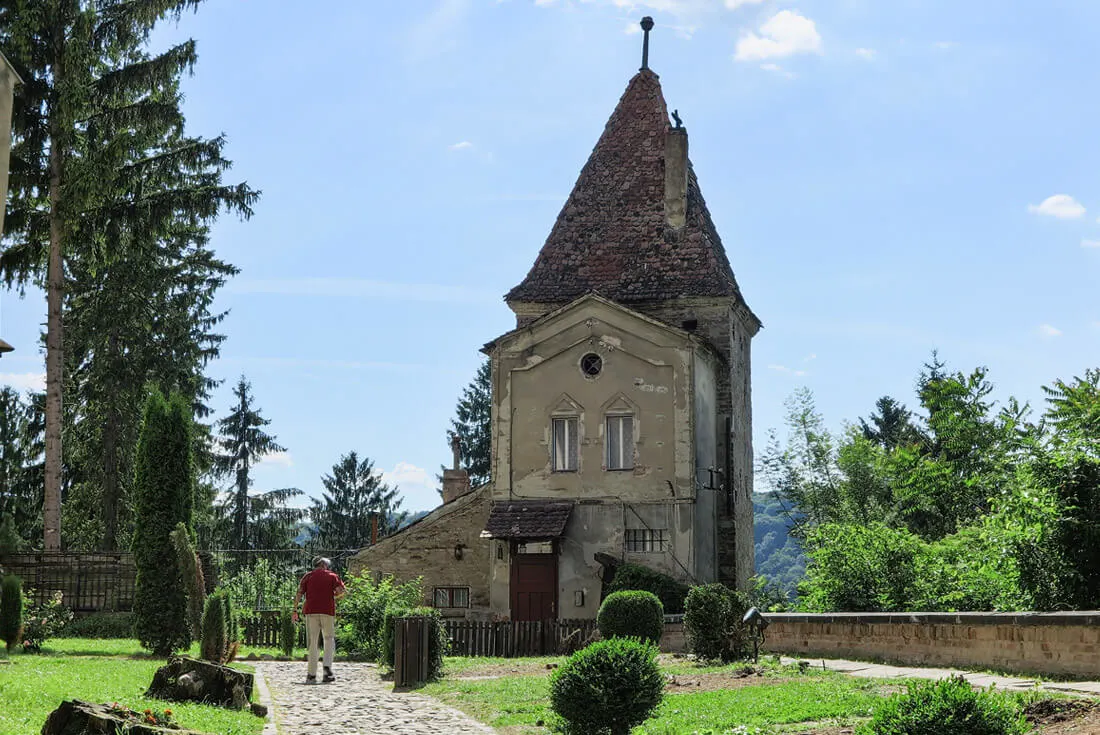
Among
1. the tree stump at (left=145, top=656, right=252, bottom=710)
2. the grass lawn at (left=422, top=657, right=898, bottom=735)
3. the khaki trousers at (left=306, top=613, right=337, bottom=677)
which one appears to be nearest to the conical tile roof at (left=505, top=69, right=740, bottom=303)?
the khaki trousers at (left=306, top=613, right=337, bottom=677)

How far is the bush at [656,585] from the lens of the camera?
3005 centimetres

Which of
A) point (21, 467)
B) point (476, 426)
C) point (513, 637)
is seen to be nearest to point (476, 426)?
point (476, 426)

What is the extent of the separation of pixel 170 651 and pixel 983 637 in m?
14.5

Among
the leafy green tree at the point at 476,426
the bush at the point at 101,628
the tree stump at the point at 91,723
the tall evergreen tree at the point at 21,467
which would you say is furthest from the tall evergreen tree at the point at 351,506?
the tree stump at the point at 91,723

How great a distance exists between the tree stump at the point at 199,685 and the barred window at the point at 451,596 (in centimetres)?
2028

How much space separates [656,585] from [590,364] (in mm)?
6541

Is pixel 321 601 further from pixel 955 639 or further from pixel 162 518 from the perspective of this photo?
pixel 955 639

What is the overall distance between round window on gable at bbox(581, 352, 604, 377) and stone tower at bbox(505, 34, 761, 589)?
1.61m

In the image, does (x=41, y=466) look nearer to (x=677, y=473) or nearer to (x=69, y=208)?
(x=69, y=208)

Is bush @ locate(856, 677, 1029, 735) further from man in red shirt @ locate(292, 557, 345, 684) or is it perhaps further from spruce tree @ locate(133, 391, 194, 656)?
spruce tree @ locate(133, 391, 194, 656)

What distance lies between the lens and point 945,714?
8.51m

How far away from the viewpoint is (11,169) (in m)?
32.6

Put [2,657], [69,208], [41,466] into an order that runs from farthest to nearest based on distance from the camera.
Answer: [41,466]
[69,208]
[2,657]

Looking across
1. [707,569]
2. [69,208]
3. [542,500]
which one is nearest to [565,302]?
[542,500]
